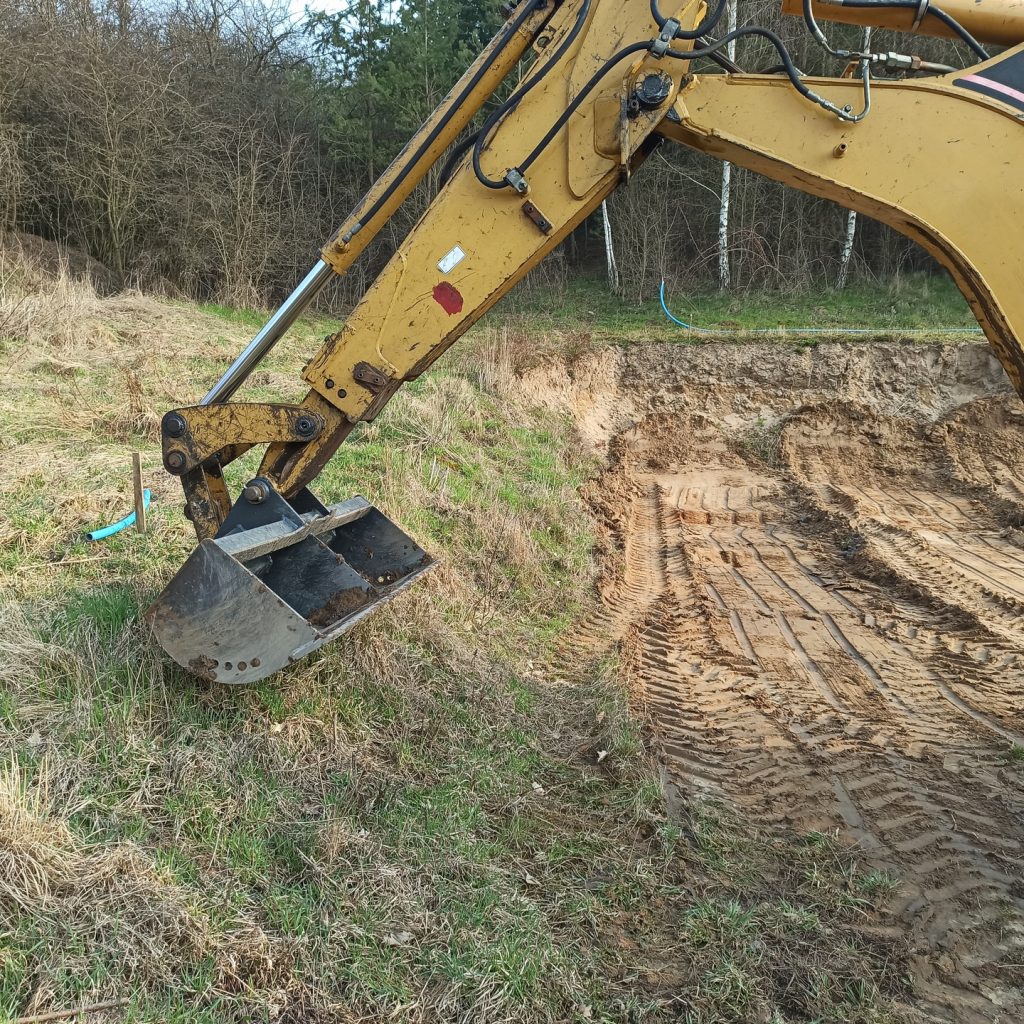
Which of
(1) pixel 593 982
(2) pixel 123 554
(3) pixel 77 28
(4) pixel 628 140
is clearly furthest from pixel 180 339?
(1) pixel 593 982

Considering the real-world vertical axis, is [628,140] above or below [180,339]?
above

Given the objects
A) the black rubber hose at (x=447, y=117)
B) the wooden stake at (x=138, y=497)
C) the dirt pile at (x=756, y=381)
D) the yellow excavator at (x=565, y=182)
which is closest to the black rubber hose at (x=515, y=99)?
the yellow excavator at (x=565, y=182)

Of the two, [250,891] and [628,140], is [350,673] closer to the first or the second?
[250,891]

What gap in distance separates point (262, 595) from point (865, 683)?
404 centimetres

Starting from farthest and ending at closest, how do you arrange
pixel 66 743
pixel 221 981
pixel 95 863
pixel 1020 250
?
pixel 66 743, pixel 1020 250, pixel 95 863, pixel 221 981

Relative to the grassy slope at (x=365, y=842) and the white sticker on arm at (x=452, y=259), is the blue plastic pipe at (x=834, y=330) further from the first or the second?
the white sticker on arm at (x=452, y=259)

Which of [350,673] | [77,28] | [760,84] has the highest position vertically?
[77,28]

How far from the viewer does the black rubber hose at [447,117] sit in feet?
11.2

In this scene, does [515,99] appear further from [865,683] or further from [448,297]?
[865,683]

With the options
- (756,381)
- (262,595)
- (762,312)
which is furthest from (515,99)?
(762,312)

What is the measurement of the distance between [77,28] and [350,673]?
51.3 feet

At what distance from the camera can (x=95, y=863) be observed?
2906mm

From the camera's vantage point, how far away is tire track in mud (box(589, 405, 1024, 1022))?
3.60 m

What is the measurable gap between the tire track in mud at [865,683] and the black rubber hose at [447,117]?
118 inches
